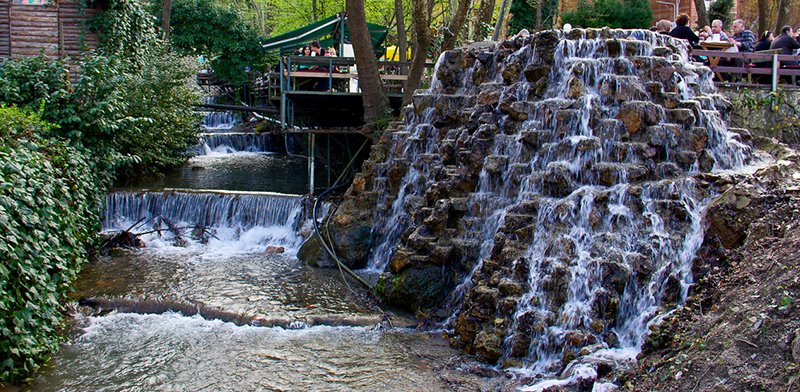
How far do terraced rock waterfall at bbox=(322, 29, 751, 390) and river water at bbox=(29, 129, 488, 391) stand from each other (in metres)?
0.87

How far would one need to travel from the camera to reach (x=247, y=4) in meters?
41.7

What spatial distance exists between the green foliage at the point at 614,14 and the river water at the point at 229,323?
45.8 feet

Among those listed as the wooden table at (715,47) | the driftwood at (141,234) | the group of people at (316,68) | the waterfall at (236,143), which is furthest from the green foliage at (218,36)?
the wooden table at (715,47)

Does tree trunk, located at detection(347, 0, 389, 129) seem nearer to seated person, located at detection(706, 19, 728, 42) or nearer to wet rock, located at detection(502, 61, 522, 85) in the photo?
wet rock, located at detection(502, 61, 522, 85)

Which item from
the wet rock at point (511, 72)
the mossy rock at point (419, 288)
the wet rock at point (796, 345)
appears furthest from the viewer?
the wet rock at point (511, 72)

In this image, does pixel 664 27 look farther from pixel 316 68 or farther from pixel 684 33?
pixel 316 68

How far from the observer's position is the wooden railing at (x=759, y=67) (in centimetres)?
1322

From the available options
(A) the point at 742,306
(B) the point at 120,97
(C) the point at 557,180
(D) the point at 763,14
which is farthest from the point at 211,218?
(D) the point at 763,14

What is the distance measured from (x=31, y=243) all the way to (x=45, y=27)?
12.7m

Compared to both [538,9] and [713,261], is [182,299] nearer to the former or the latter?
[713,261]

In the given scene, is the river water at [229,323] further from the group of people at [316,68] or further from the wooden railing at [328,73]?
the group of people at [316,68]

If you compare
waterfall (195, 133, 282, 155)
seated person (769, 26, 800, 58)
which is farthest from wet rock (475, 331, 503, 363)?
waterfall (195, 133, 282, 155)

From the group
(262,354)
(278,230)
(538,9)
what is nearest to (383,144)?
(278,230)

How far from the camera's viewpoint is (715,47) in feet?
47.7
